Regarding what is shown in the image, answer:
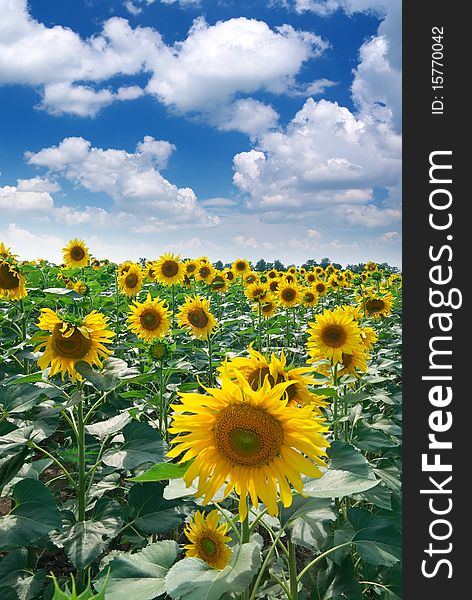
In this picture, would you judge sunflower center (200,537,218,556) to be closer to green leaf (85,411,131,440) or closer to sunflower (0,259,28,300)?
green leaf (85,411,131,440)

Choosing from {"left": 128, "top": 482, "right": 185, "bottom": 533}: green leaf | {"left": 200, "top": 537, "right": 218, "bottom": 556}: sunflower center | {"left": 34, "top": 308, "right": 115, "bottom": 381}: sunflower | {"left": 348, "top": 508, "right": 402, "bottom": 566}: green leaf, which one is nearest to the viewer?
{"left": 348, "top": 508, "right": 402, "bottom": 566}: green leaf

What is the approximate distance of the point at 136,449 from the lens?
9.30 feet

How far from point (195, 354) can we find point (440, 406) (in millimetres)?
5664

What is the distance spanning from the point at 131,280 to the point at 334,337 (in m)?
5.25

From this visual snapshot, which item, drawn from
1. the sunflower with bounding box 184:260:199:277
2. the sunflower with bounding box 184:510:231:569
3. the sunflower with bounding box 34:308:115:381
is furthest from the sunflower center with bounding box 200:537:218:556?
the sunflower with bounding box 184:260:199:277

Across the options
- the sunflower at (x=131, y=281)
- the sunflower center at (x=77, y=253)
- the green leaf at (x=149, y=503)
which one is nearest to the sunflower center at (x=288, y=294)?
the sunflower at (x=131, y=281)

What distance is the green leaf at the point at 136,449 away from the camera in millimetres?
2711

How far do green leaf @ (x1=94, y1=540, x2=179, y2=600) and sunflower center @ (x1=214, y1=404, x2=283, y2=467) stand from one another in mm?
496

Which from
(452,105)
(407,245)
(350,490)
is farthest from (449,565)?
(452,105)

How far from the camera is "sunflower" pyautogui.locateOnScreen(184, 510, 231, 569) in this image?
2363 millimetres

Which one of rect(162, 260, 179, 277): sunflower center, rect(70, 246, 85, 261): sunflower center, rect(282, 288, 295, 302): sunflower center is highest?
rect(70, 246, 85, 261): sunflower center

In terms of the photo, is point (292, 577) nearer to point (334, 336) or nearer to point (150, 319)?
point (334, 336)

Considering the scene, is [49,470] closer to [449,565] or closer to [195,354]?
[195,354]

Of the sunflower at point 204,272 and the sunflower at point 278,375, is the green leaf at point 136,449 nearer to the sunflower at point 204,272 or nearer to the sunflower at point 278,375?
the sunflower at point 278,375
